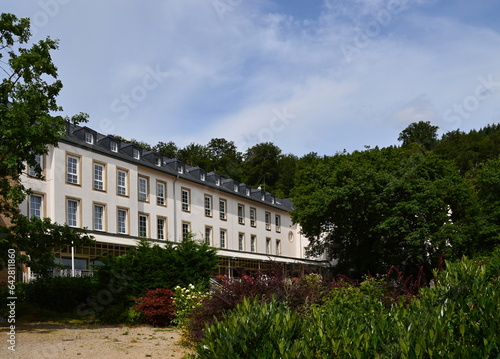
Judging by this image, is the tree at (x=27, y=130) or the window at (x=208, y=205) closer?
the tree at (x=27, y=130)

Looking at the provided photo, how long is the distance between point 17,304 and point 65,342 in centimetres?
833

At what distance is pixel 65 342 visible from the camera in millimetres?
12922

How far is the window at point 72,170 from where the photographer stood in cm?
3522

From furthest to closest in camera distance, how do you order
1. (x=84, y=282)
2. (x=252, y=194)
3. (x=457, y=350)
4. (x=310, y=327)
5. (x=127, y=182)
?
1. (x=252, y=194)
2. (x=127, y=182)
3. (x=84, y=282)
4. (x=310, y=327)
5. (x=457, y=350)

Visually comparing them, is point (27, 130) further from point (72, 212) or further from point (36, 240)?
point (72, 212)

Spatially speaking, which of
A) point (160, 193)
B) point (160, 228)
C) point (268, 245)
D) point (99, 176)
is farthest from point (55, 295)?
point (268, 245)

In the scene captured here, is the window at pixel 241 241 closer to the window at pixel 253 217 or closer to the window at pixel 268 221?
the window at pixel 253 217

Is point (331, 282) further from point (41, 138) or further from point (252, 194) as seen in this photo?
point (252, 194)

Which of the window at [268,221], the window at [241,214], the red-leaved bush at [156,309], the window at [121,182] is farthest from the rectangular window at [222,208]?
the red-leaved bush at [156,309]

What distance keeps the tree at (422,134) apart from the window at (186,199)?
47.1 metres

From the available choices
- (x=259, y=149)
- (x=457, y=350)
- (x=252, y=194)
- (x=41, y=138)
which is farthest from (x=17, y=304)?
(x=259, y=149)

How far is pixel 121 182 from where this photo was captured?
3984 cm

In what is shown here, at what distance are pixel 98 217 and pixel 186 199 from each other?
437 inches

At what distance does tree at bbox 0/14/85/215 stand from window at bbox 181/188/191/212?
28.9 meters
